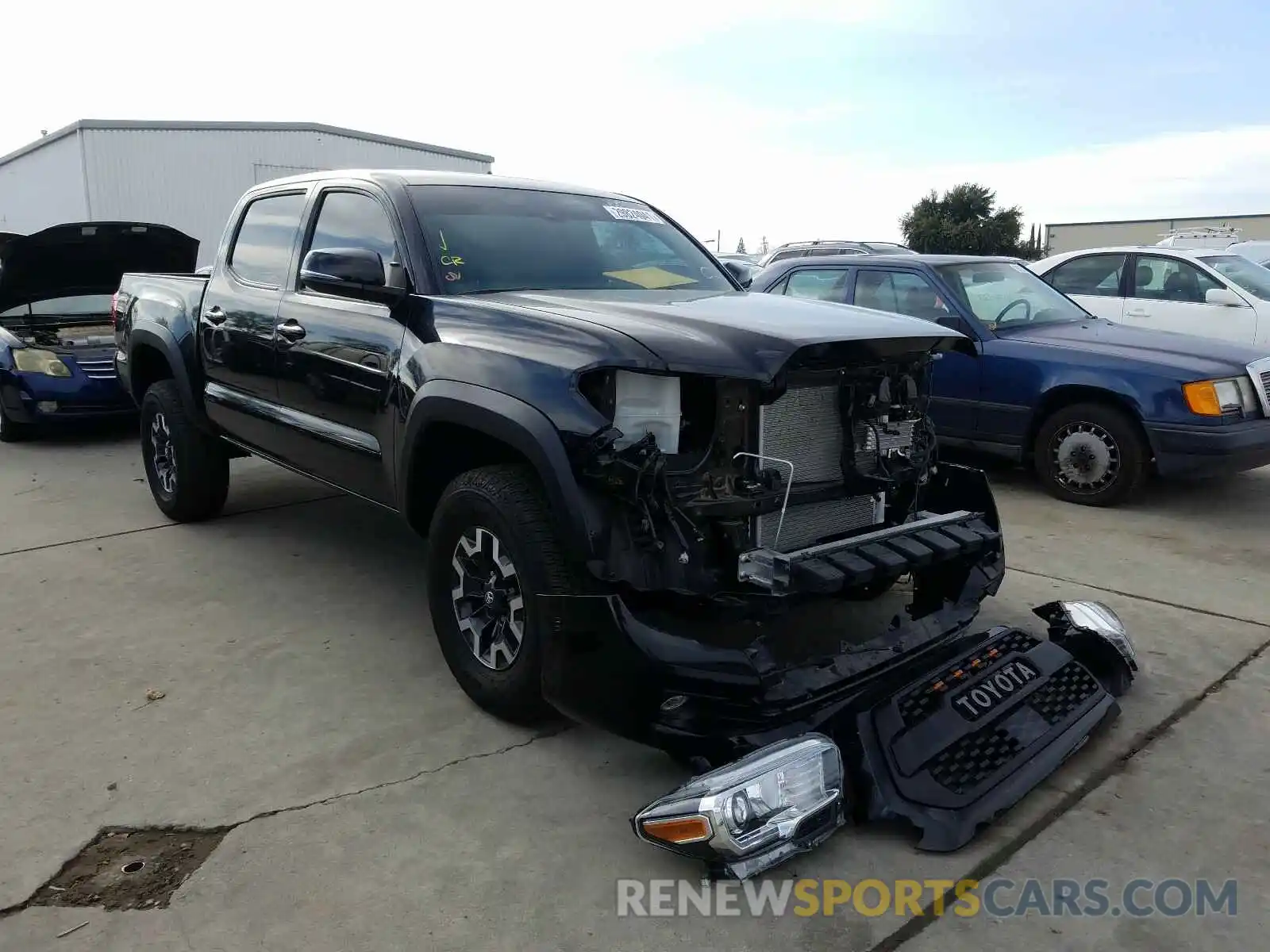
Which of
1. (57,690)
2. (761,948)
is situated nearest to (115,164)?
(57,690)

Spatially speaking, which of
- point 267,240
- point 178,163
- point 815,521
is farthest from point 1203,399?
point 178,163

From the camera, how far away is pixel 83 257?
8469 millimetres

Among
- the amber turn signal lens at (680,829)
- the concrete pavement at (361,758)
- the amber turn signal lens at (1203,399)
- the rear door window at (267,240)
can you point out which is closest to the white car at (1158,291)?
the amber turn signal lens at (1203,399)

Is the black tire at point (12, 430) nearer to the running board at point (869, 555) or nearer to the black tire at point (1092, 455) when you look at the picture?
the running board at point (869, 555)

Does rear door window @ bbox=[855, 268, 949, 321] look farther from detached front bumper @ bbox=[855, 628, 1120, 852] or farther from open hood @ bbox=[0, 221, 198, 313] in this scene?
open hood @ bbox=[0, 221, 198, 313]

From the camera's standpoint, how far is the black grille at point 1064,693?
10.6ft

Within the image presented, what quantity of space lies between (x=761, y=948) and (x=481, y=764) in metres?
1.18

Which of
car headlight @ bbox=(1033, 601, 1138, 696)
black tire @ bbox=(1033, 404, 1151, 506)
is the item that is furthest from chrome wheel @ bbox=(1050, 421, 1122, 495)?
car headlight @ bbox=(1033, 601, 1138, 696)

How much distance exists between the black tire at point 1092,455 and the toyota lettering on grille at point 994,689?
11.4 feet

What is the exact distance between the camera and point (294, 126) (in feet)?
61.5

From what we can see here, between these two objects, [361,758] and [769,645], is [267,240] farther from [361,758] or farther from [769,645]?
[769,645]

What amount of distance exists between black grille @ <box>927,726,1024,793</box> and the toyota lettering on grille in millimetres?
69

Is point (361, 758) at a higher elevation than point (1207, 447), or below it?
below

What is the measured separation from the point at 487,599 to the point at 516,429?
0.64 m
